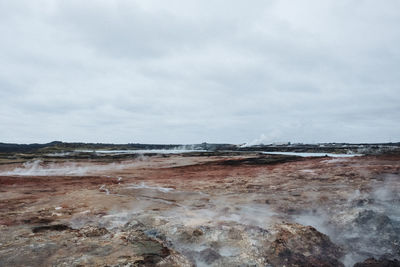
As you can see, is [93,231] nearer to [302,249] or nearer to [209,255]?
[209,255]

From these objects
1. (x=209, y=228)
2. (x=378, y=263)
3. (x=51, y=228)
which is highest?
(x=209, y=228)

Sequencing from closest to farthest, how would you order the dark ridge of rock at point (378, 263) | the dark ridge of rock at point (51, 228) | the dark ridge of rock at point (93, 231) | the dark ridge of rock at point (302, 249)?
the dark ridge of rock at point (378, 263) < the dark ridge of rock at point (302, 249) < the dark ridge of rock at point (93, 231) < the dark ridge of rock at point (51, 228)

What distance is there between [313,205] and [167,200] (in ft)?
22.5

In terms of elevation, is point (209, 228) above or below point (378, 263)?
above

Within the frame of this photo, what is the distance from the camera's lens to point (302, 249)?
23.3ft

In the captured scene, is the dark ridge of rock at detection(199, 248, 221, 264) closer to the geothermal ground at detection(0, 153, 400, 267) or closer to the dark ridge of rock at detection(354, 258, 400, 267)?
the geothermal ground at detection(0, 153, 400, 267)

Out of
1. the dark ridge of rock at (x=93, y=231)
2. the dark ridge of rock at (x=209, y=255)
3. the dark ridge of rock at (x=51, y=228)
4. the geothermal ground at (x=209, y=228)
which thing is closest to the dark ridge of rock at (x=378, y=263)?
the geothermal ground at (x=209, y=228)

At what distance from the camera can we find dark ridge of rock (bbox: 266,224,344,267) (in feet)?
21.4

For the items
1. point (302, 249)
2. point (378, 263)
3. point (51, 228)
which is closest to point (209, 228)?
point (302, 249)

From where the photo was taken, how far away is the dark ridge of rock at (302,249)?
21.4 feet

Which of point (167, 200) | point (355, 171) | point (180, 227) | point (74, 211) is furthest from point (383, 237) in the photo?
point (355, 171)

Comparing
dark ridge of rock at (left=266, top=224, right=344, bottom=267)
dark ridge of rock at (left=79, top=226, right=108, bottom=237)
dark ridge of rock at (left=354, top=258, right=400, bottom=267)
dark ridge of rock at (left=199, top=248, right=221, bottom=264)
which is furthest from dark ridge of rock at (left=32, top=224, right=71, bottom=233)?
dark ridge of rock at (left=354, top=258, right=400, bottom=267)

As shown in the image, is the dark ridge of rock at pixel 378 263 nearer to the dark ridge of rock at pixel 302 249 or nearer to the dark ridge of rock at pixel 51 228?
the dark ridge of rock at pixel 302 249

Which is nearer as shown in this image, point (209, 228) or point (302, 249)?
point (302, 249)
